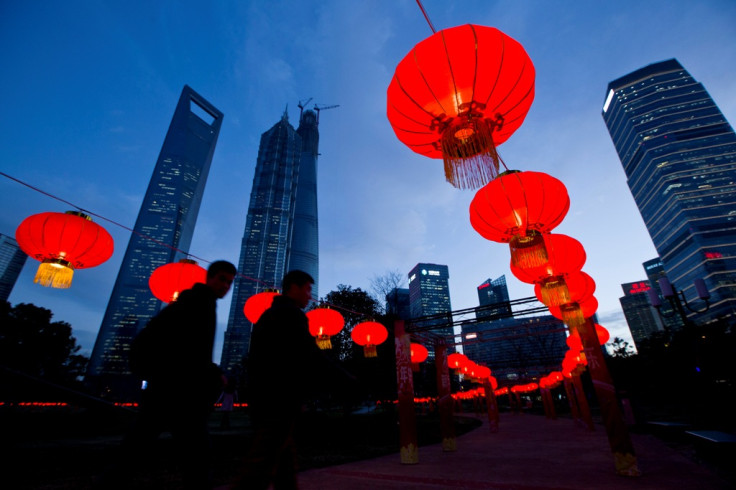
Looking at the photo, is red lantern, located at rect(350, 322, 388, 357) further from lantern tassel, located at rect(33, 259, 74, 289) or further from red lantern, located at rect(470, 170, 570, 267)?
lantern tassel, located at rect(33, 259, 74, 289)

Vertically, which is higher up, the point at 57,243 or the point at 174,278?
the point at 57,243

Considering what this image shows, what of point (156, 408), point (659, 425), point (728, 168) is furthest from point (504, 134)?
point (728, 168)

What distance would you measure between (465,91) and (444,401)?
26.6ft

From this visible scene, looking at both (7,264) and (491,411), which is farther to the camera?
(7,264)

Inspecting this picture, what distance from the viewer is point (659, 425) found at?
779cm

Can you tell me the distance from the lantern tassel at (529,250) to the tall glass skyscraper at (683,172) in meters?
101

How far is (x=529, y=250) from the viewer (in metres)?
3.22

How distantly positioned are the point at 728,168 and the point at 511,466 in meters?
118

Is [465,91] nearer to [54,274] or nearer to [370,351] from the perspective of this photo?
[54,274]

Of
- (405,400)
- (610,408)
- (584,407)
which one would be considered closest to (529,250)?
(610,408)

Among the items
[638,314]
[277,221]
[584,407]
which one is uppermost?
[277,221]

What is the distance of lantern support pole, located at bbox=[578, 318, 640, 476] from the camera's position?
442 cm

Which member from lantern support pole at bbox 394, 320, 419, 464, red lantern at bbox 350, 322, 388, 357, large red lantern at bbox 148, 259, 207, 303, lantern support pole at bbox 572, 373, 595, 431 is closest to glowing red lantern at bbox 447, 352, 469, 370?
lantern support pole at bbox 572, 373, 595, 431

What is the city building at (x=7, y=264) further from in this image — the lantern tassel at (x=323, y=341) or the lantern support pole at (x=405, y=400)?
the lantern support pole at (x=405, y=400)
